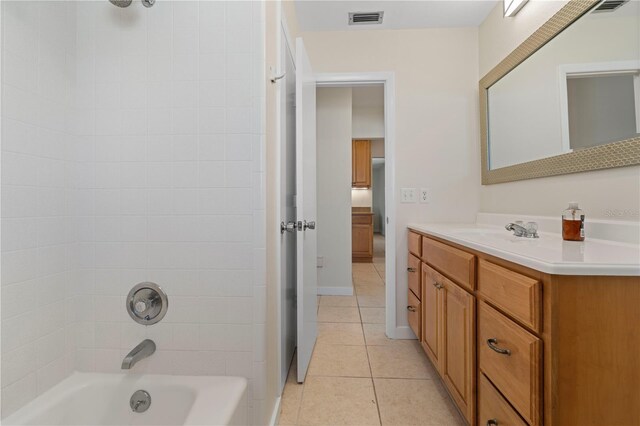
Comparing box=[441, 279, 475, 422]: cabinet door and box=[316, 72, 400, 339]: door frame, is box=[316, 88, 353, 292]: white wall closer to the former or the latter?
box=[316, 72, 400, 339]: door frame

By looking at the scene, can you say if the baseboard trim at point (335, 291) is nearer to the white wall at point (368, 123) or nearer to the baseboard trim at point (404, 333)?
the baseboard trim at point (404, 333)

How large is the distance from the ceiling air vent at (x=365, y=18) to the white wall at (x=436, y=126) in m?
0.22

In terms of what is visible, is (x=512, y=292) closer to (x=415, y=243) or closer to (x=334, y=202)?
(x=415, y=243)

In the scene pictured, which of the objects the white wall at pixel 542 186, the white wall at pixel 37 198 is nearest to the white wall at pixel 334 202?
the white wall at pixel 542 186

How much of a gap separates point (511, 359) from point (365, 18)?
223 centimetres

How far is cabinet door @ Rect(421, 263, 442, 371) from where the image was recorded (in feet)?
4.83

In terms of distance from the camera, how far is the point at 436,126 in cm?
217

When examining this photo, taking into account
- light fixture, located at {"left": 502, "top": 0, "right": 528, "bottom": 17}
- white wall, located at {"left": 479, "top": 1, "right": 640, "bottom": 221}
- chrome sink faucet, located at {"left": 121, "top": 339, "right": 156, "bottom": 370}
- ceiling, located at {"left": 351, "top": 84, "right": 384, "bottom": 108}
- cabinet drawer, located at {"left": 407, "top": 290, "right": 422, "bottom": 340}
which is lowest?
cabinet drawer, located at {"left": 407, "top": 290, "right": 422, "bottom": 340}

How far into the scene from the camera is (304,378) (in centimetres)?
163

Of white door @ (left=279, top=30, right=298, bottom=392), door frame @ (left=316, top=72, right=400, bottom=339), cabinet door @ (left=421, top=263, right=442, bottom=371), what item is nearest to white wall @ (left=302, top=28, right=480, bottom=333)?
door frame @ (left=316, top=72, right=400, bottom=339)

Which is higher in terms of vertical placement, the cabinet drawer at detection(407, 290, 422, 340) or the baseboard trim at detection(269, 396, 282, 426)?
the cabinet drawer at detection(407, 290, 422, 340)

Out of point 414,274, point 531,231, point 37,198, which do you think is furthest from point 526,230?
point 37,198

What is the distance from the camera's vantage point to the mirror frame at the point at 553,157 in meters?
1.10

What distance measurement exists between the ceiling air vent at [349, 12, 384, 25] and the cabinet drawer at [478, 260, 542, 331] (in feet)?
6.14
